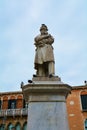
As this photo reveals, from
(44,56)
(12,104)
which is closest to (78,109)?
(12,104)

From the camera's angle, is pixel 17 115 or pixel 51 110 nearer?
pixel 51 110

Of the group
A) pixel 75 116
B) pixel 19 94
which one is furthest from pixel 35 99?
pixel 19 94

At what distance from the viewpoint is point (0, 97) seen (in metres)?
38.8

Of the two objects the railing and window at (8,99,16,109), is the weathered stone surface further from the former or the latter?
window at (8,99,16,109)

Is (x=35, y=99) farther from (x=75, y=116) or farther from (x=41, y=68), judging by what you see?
(x=75, y=116)

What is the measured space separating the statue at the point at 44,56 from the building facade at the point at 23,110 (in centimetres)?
2665

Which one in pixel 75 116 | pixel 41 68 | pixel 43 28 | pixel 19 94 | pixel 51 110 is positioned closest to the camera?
pixel 51 110

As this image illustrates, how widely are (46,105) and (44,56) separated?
1.93 m

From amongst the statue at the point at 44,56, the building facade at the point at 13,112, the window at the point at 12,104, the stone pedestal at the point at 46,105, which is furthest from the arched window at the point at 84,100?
the stone pedestal at the point at 46,105

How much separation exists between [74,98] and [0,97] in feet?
38.3

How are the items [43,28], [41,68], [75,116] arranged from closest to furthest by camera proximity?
[41,68] < [43,28] < [75,116]

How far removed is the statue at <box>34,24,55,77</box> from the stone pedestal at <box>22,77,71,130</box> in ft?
2.57

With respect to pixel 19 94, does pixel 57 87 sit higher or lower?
lower

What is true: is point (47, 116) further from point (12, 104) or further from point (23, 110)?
point (12, 104)
